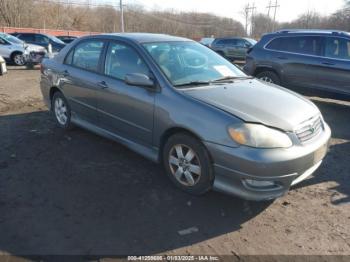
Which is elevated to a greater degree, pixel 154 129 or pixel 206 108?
pixel 206 108

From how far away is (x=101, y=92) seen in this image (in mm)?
4676

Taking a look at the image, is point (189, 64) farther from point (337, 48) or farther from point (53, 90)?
point (337, 48)

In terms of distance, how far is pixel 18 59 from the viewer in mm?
15172

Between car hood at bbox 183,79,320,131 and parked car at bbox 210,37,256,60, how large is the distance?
57.5ft

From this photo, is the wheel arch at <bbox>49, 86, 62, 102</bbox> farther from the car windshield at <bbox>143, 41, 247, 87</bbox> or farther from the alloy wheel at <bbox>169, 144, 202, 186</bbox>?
the alloy wheel at <bbox>169, 144, 202, 186</bbox>

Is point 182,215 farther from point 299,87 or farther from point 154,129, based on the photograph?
point 299,87

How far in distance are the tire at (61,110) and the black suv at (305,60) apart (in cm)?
522

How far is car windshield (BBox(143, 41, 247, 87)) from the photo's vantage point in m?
4.08

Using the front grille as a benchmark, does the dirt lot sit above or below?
below

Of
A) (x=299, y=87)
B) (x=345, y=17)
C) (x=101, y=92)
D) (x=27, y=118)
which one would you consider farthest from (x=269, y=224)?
(x=345, y=17)

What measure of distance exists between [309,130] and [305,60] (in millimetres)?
5089

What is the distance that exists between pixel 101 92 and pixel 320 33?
19.1 ft

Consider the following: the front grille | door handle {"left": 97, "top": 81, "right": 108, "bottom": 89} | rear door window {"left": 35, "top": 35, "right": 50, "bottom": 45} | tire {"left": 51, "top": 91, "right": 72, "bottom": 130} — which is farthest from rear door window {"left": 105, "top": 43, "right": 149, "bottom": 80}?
rear door window {"left": 35, "top": 35, "right": 50, "bottom": 45}

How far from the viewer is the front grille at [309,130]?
346 cm
